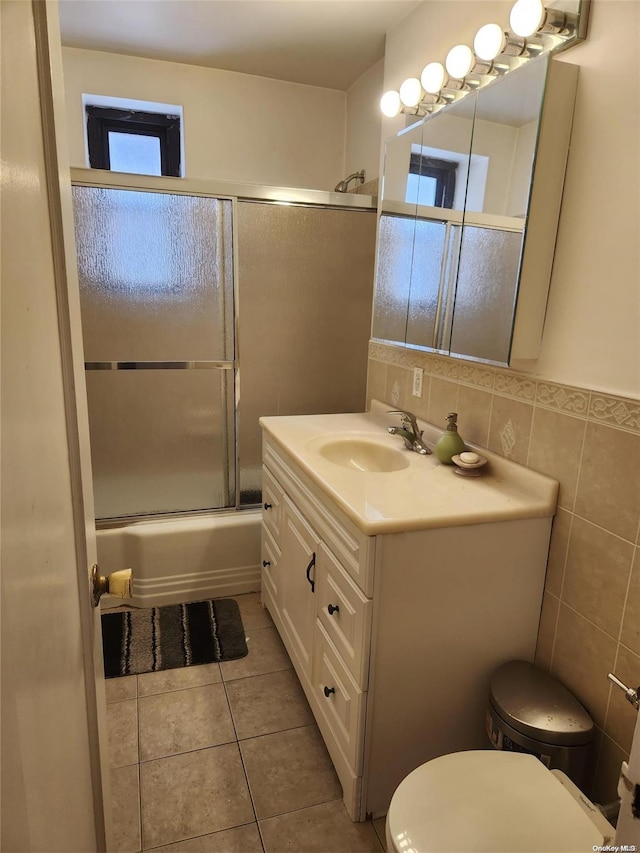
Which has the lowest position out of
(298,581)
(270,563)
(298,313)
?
(270,563)

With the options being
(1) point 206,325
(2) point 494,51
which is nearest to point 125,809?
(1) point 206,325

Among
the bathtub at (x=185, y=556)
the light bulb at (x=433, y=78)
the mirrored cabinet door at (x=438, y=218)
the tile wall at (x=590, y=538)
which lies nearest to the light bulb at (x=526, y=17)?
the mirrored cabinet door at (x=438, y=218)

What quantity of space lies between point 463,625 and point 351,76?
2.59m

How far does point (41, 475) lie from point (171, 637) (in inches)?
72.7

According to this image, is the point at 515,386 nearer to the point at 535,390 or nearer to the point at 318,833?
the point at 535,390

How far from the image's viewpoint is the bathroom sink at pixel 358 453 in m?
1.87

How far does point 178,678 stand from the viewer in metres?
1.97

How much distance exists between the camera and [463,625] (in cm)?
138

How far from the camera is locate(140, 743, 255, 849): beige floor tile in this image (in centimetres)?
142

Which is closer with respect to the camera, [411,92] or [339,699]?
[339,699]

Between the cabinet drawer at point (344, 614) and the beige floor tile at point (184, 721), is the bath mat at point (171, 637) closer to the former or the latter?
the beige floor tile at point (184, 721)

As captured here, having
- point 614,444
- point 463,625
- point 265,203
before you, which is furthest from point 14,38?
point 265,203

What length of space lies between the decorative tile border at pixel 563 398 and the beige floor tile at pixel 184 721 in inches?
55.6

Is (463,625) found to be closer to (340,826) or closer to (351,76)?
(340,826)
